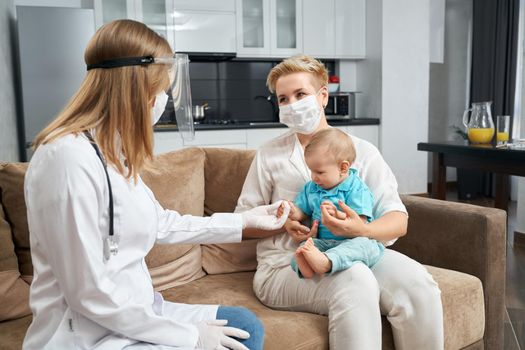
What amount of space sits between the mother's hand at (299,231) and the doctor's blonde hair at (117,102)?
2.16ft

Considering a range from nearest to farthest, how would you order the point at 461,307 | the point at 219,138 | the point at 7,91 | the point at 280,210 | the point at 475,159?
the point at 280,210
the point at 461,307
the point at 475,159
the point at 7,91
the point at 219,138

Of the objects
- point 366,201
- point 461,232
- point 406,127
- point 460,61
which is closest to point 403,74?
point 406,127

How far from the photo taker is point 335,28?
205 inches

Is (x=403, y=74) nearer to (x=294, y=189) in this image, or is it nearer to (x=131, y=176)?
(x=294, y=189)

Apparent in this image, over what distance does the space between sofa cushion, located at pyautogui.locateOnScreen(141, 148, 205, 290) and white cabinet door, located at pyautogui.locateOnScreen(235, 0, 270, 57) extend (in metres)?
3.01

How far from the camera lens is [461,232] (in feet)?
6.52

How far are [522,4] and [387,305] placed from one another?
17.3 ft

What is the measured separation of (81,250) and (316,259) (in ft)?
2.34

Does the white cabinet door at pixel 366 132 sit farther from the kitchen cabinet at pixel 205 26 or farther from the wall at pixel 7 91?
the wall at pixel 7 91

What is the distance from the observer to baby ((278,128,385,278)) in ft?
5.22

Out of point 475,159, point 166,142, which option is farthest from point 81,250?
point 166,142


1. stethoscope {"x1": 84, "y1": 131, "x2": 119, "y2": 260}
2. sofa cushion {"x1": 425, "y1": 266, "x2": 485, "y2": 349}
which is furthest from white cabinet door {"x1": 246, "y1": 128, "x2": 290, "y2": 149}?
stethoscope {"x1": 84, "y1": 131, "x2": 119, "y2": 260}

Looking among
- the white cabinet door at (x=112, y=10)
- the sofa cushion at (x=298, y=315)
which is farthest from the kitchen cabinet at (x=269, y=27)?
the sofa cushion at (x=298, y=315)

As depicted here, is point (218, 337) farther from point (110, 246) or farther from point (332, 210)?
point (332, 210)
